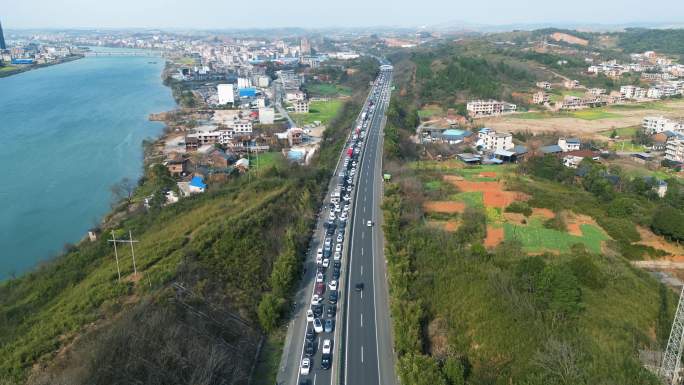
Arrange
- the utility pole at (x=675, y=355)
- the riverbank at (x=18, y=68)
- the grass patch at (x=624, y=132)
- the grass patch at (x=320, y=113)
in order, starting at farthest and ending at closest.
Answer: the riverbank at (x=18, y=68), the grass patch at (x=320, y=113), the grass patch at (x=624, y=132), the utility pole at (x=675, y=355)

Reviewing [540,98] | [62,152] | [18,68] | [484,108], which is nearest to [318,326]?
[62,152]

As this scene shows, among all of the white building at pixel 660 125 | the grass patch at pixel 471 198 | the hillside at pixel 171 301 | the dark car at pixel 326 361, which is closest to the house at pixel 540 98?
the white building at pixel 660 125

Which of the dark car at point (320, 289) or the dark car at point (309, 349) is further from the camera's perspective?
the dark car at point (320, 289)

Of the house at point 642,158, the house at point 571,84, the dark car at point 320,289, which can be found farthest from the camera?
the house at point 571,84

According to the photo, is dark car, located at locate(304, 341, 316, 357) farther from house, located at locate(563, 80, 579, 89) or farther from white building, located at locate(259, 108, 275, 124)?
house, located at locate(563, 80, 579, 89)

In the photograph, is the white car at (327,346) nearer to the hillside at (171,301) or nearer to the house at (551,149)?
the hillside at (171,301)

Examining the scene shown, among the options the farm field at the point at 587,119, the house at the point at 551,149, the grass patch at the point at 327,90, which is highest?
the grass patch at the point at 327,90

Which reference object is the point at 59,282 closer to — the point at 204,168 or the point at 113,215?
the point at 113,215
